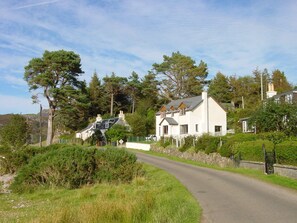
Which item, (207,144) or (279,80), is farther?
(279,80)

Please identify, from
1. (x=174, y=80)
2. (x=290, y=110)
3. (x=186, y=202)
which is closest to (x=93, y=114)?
(x=174, y=80)

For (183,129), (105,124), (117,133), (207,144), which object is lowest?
(207,144)

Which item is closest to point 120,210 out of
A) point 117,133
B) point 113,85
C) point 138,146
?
point 138,146

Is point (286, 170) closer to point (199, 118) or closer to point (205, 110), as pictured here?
point (205, 110)

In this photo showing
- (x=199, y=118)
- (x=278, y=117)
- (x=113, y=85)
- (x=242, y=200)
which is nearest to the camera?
(x=242, y=200)

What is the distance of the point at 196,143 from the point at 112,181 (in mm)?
14249

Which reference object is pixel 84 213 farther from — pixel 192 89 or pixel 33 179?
pixel 192 89

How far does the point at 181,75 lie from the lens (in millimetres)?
78125

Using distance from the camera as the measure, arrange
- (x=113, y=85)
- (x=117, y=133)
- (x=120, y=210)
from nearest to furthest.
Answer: (x=120, y=210) → (x=117, y=133) → (x=113, y=85)

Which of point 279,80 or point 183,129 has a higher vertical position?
point 279,80

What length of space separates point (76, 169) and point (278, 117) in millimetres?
19300

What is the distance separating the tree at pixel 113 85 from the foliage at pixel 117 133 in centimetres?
2454

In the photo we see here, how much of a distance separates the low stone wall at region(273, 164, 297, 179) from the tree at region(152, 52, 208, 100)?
58050mm

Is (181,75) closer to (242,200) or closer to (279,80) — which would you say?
(279,80)
